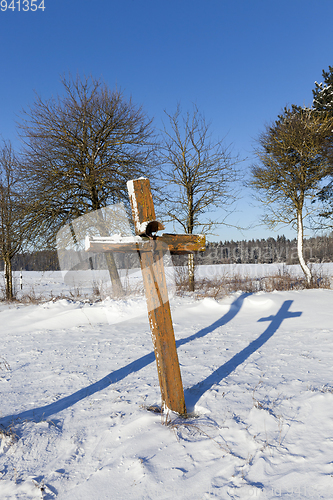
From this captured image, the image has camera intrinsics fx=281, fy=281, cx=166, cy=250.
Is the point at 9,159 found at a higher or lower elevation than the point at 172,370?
higher

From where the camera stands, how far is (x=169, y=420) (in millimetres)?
2727

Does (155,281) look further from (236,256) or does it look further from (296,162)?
(236,256)

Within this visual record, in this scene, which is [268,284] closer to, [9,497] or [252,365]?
[252,365]

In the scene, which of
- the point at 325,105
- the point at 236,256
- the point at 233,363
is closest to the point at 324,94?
the point at 325,105

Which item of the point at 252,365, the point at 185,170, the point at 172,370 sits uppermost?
the point at 185,170

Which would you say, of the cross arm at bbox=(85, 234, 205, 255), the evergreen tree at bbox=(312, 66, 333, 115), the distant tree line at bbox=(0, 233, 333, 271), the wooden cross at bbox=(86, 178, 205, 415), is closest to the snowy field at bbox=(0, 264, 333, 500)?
the wooden cross at bbox=(86, 178, 205, 415)

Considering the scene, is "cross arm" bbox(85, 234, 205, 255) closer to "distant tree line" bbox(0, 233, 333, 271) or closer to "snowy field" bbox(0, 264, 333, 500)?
"snowy field" bbox(0, 264, 333, 500)

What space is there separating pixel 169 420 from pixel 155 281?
1.35m

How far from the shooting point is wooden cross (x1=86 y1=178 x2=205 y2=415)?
9.16 ft

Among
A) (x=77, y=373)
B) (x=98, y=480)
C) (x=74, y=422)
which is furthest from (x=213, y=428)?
(x=77, y=373)

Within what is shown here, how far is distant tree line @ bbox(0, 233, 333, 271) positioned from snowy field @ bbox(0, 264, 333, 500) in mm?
5629

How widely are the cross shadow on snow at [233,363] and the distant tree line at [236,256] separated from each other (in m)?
5.12

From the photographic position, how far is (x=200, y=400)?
319 centimetres

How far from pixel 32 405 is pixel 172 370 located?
171 centimetres
